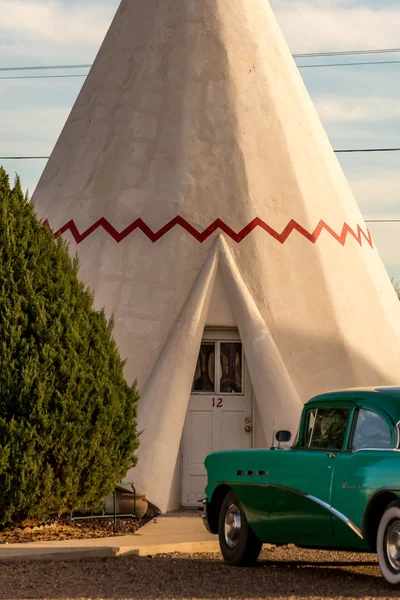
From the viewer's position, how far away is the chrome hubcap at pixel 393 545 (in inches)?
253

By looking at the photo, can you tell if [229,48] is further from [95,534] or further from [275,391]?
[95,534]

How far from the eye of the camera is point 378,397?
6.98 meters

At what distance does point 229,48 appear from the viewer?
13.3m

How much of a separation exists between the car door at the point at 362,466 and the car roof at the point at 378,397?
40mm

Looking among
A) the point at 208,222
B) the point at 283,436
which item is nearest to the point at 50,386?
the point at 283,436

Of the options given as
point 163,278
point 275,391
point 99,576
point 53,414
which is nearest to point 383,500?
point 99,576

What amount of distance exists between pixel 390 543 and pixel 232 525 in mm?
1850

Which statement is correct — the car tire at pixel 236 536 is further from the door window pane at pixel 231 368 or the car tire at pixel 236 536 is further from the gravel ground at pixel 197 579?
the door window pane at pixel 231 368

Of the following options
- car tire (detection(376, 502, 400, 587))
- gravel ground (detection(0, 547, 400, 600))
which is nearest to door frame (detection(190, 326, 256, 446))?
gravel ground (detection(0, 547, 400, 600))

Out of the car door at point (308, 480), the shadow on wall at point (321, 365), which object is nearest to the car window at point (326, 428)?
the car door at point (308, 480)

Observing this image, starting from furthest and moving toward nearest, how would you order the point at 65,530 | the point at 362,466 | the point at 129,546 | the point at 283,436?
1. the point at 65,530
2. the point at 129,546
3. the point at 283,436
4. the point at 362,466

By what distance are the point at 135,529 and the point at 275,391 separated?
244 cm

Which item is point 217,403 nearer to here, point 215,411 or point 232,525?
point 215,411

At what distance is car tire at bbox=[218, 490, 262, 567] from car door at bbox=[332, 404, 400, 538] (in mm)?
1099
